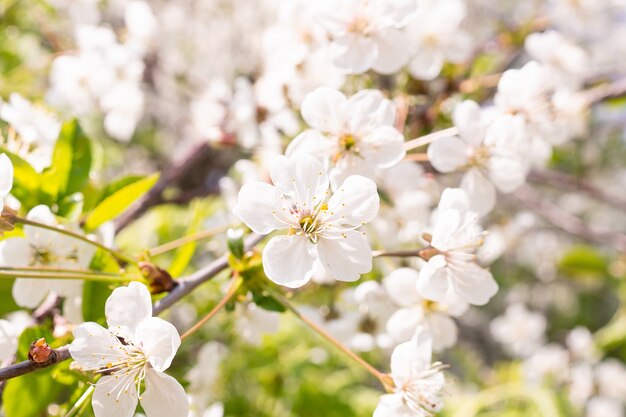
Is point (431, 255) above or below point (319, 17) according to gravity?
below

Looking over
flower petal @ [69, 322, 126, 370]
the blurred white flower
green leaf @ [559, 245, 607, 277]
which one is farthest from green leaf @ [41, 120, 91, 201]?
green leaf @ [559, 245, 607, 277]

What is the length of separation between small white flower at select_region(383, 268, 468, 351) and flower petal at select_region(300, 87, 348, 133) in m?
0.18

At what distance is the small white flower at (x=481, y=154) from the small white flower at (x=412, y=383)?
0.19 meters

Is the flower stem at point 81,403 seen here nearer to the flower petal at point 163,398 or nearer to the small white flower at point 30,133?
the flower petal at point 163,398

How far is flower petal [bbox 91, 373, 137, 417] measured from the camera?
1.65 ft

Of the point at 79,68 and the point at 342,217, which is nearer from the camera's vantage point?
the point at 342,217

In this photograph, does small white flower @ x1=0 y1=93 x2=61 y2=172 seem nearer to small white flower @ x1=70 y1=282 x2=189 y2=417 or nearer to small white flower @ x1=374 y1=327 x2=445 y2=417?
small white flower @ x1=70 y1=282 x2=189 y2=417

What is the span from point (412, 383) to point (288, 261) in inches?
6.7

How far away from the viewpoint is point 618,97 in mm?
1126

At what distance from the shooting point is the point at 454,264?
62 centimetres

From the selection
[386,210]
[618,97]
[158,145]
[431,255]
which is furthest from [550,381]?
[158,145]

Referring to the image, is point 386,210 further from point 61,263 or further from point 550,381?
point 550,381

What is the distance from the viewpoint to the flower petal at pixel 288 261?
1.73 ft

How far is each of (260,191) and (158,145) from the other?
2.27 meters
